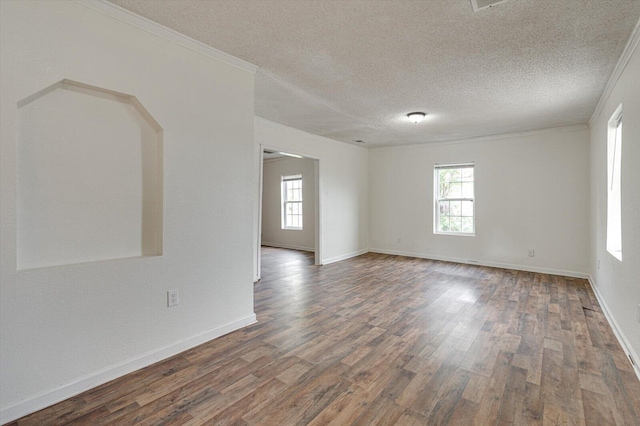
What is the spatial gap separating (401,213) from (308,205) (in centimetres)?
245

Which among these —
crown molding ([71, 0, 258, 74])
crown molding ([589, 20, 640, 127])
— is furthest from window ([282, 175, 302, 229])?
crown molding ([589, 20, 640, 127])

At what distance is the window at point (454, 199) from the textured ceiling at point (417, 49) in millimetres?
1954

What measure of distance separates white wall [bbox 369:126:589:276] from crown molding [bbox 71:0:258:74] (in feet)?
15.3

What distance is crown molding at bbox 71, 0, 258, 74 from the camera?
6.61 feet

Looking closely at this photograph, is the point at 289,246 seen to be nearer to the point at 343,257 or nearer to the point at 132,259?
the point at 343,257

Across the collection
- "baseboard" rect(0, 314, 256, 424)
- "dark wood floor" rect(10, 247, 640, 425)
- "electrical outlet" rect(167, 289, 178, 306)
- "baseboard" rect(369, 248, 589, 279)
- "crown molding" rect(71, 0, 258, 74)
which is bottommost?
"dark wood floor" rect(10, 247, 640, 425)

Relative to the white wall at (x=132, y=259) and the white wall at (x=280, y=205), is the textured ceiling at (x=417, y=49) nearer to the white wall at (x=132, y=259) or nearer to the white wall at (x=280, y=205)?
the white wall at (x=132, y=259)

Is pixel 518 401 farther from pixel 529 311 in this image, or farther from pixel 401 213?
pixel 401 213

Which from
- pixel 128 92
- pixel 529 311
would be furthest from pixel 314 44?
pixel 529 311

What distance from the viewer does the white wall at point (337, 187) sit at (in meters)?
5.44

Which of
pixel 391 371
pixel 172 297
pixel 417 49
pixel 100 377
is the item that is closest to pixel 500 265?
pixel 391 371

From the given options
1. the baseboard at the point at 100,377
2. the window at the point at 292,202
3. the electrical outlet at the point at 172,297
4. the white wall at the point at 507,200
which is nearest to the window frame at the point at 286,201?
the window at the point at 292,202

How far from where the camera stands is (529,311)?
3443mm

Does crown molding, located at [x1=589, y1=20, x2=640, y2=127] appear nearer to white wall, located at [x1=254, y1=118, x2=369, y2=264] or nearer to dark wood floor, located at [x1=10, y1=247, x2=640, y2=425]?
dark wood floor, located at [x1=10, y1=247, x2=640, y2=425]
